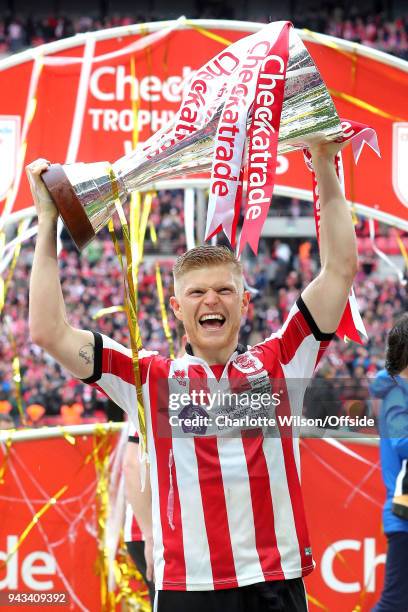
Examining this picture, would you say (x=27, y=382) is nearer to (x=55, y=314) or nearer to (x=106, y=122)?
(x=106, y=122)

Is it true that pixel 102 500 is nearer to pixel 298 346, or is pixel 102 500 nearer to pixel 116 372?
pixel 116 372

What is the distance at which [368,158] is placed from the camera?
4.50m

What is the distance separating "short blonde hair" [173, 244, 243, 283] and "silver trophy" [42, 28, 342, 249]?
224 mm

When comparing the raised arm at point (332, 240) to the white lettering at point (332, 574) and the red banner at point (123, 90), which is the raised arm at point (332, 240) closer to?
the red banner at point (123, 90)

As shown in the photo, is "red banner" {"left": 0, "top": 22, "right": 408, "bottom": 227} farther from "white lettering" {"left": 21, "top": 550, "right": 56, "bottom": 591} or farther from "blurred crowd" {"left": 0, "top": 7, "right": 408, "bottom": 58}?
"blurred crowd" {"left": 0, "top": 7, "right": 408, "bottom": 58}

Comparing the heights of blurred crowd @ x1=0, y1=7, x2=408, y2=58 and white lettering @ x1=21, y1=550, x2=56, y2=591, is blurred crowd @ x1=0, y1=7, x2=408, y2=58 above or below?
above

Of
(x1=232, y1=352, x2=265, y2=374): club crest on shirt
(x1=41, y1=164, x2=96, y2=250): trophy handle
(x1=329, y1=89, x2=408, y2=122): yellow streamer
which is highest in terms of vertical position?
(x1=329, y1=89, x2=408, y2=122): yellow streamer

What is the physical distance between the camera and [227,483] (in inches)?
93.4

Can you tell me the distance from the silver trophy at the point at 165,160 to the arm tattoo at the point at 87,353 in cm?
25

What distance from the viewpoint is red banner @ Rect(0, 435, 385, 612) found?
14.8 ft

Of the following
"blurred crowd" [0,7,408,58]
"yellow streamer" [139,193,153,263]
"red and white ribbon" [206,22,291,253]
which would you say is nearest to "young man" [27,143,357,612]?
"red and white ribbon" [206,22,291,253]

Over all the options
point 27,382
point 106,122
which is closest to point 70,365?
point 106,122

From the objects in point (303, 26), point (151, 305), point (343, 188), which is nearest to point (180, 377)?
point (343, 188)

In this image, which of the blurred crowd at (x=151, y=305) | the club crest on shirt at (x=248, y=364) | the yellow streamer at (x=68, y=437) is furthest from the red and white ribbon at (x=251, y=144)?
the blurred crowd at (x=151, y=305)
